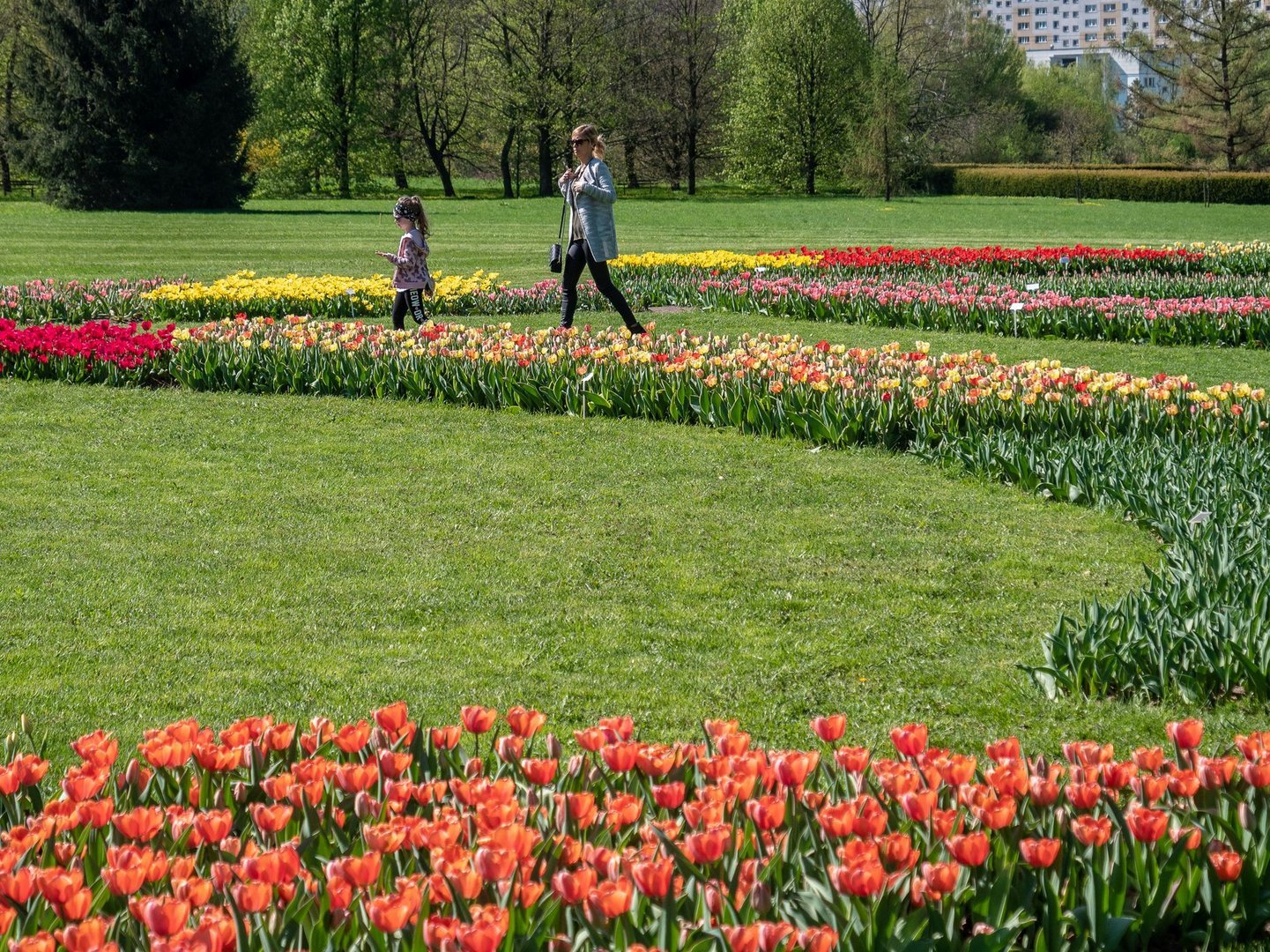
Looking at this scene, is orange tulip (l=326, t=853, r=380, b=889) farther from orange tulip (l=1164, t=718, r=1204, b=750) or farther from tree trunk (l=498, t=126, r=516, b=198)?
tree trunk (l=498, t=126, r=516, b=198)

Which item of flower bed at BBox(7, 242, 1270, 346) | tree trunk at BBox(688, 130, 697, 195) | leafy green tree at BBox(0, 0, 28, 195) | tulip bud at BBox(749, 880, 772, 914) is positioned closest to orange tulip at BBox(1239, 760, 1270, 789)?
tulip bud at BBox(749, 880, 772, 914)

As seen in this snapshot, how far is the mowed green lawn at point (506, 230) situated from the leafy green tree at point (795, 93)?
6.33m

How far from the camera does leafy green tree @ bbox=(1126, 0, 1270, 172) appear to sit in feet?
168

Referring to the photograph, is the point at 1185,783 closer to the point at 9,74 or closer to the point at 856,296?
the point at 856,296

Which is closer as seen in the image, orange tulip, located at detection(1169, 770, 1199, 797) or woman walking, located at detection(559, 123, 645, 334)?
orange tulip, located at detection(1169, 770, 1199, 797)

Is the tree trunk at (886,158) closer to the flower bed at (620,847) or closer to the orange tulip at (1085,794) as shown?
the flower bed at (620,847)

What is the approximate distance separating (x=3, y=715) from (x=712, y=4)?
62591 millimetres

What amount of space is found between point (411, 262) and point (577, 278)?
55.5 inches

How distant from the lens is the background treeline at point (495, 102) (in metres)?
36.4

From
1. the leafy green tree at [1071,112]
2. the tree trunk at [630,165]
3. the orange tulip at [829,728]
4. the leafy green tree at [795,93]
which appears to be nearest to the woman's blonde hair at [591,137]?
the orange tulip at [829,728]

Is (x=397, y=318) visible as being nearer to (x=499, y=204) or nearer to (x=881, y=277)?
(x=881, y=277)

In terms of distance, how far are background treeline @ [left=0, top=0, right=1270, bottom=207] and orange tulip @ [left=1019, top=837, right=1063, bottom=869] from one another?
1462 inches

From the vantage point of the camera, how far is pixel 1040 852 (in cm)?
227

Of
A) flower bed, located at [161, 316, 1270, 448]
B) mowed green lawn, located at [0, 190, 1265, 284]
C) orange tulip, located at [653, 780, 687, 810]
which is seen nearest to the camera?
orange tulip, located at [653, 780, 687, 810]
